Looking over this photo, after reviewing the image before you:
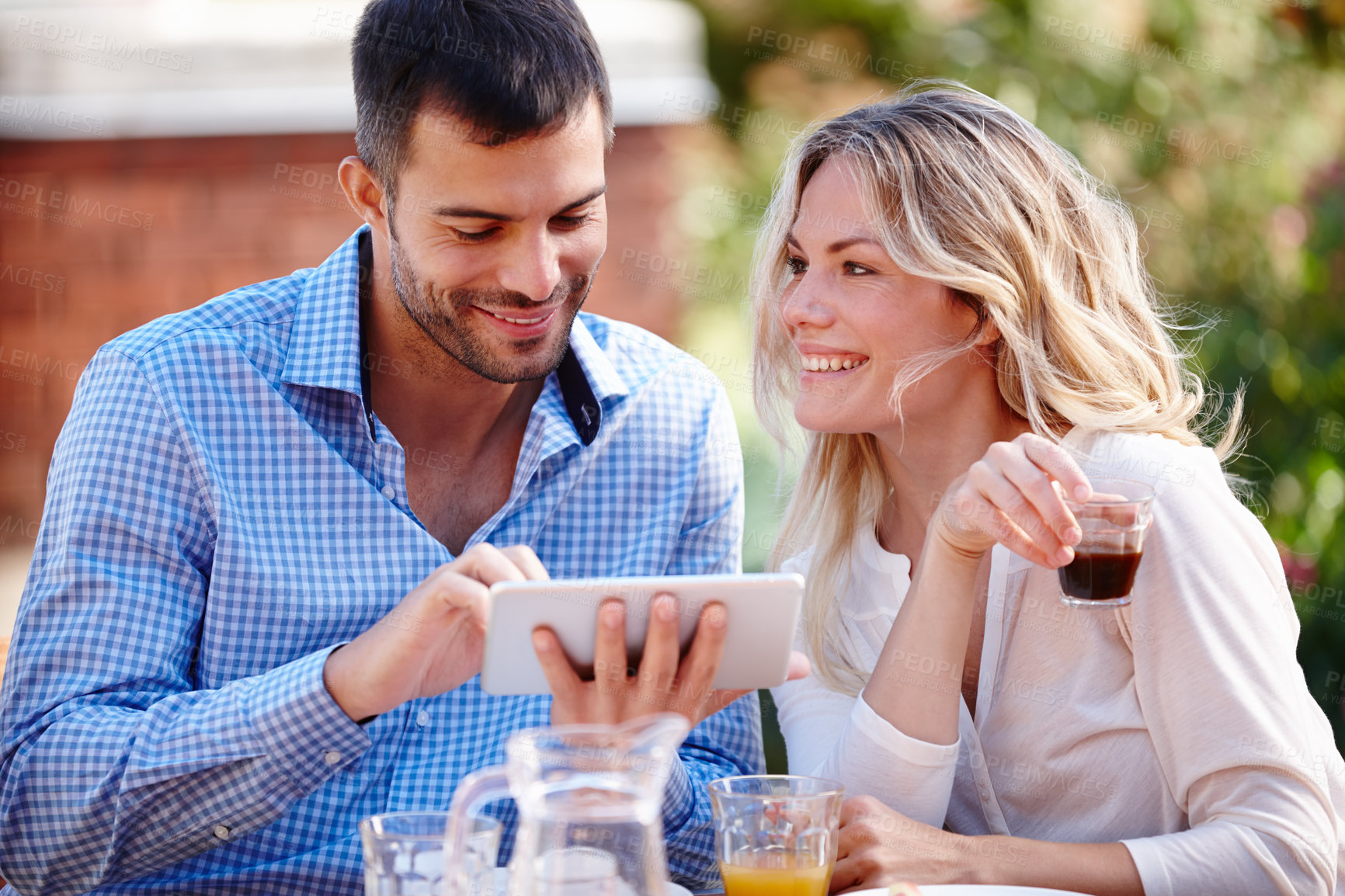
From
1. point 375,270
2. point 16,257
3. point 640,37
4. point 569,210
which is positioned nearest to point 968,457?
point 569,210

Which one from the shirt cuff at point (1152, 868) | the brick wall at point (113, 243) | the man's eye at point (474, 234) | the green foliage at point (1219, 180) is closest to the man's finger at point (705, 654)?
the shirt cuff at point (1152, 868)

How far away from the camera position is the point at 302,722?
1.96m

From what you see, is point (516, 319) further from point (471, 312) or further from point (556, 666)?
point (556, 666)

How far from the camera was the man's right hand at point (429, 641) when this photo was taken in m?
1.71

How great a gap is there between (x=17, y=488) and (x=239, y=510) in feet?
14.0

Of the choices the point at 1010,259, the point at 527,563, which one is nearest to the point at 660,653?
the point at 527,563

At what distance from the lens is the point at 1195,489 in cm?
220

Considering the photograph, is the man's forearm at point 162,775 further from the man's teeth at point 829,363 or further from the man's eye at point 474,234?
the man's teeth at point 829,363

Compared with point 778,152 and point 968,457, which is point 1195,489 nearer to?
point 968,457

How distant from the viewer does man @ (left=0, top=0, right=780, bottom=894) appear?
2.07 meters

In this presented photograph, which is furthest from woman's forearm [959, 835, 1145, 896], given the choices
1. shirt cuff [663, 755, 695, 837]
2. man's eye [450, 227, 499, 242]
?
man's eye [450, 227, 499, 242]

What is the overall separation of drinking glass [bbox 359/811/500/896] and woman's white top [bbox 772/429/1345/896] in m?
0.99

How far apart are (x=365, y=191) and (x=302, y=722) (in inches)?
51.5

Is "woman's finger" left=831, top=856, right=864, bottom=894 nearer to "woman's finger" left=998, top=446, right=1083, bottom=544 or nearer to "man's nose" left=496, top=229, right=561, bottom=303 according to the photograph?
"woman's finger" left=998, top=446, right=1083, bottom=544
